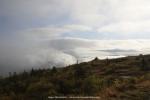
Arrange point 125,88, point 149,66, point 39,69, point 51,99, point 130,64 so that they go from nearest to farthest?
point 51,99
point 125,88
point 149,66
point 130,64
point 39,69

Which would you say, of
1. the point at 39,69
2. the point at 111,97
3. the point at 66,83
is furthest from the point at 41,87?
the point at 39,69

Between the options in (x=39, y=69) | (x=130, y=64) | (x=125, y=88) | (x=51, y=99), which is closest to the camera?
(x=51, y=99)

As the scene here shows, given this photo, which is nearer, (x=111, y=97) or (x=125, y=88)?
(x=111, y=97)

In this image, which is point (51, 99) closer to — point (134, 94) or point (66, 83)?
point (134, 94)

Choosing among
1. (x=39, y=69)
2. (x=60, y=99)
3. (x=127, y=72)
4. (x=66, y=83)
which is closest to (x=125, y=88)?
(x=66, y=83)

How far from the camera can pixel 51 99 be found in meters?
29.4

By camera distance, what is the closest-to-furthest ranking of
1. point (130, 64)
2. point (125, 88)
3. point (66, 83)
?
point (125, 88) → point (66, 83) → point (130, 64)

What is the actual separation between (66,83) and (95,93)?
984 centimetres

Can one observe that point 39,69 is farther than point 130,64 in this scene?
Yes

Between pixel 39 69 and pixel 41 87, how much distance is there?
55961 mm

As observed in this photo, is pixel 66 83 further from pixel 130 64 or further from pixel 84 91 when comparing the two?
pixel 130 64

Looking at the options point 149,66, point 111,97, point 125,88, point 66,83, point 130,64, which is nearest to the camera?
point 111,97

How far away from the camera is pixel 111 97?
3328 centimetres

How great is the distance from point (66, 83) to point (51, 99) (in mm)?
15335
